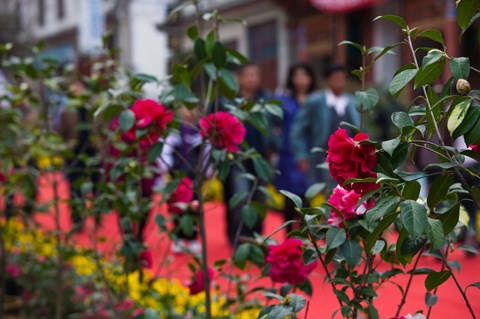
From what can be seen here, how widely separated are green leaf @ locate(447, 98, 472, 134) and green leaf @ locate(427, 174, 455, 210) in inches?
6.5

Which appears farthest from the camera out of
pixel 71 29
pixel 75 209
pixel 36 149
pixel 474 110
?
pixel 71 29

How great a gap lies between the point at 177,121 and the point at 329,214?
0.94 metres

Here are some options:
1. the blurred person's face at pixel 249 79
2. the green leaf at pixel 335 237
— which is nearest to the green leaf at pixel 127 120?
the green leaf at pixel 335 237

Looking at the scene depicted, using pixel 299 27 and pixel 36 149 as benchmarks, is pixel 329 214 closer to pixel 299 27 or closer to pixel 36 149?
pixel 36 149

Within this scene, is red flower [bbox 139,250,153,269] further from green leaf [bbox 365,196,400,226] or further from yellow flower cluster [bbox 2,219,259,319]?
green leaf [bbox 365,196,400,226]

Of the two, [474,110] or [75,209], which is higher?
[474,110]

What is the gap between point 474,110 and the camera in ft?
4.92

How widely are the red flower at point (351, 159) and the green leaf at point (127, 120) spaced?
0.94m

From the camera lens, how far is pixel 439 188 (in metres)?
1.65

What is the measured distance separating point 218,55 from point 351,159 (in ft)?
3.16

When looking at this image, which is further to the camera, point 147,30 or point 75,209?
point 147,30

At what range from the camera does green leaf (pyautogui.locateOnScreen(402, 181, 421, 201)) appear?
61.6 inches

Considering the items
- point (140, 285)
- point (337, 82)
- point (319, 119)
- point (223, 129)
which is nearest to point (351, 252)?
point (223, 129)

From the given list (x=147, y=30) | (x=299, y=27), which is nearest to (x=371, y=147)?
(x=299, y=27)
